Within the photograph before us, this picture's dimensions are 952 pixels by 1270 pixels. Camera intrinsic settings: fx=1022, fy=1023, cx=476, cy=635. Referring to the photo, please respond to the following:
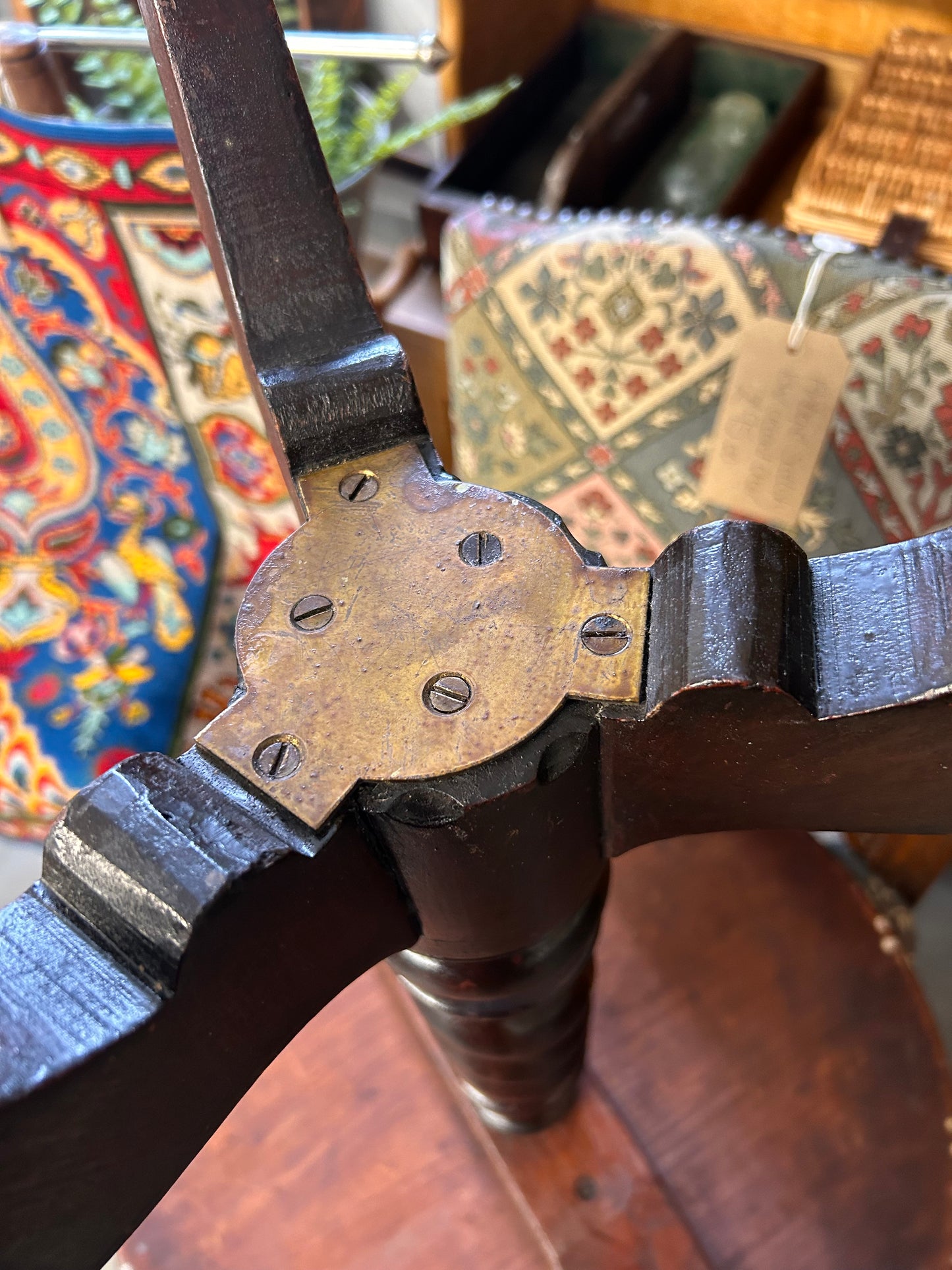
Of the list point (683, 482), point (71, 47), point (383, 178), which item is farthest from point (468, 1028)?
point (383, 178)

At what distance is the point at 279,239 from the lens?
0.41 meters

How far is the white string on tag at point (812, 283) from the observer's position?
2.79 ft

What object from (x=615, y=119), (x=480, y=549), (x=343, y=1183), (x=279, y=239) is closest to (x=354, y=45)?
(x=279, y=239)

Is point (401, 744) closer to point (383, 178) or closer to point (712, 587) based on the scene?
point (712, 587)

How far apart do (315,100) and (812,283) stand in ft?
1.77

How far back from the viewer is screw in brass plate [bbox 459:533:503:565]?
1.17 feet

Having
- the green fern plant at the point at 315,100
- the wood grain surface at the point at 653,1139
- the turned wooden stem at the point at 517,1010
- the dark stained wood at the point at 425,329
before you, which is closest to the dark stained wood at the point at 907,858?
the wood grain surface at the point at 653,1139

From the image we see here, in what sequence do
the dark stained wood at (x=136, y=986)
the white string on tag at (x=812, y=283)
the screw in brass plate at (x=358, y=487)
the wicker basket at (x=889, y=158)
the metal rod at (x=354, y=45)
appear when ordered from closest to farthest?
1. the dark stained wood at (x=136, y=986)
2. the screw in brass plate at (x=358, y=487)
3. the metal rod at (x=354, y=45)
4. the white string on tag at (x=812, y=283)
5. the wicker basket at (x=889, y=158)

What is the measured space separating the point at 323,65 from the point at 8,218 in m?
0.36

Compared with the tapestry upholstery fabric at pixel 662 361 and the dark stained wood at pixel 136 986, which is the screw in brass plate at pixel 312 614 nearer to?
the dark stained wood at pixel 136 986

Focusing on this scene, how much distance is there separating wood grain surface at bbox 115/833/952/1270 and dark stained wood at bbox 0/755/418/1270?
1.52 ft

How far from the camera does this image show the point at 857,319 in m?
0.85

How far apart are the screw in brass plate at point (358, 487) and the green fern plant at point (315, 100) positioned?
2.46ft

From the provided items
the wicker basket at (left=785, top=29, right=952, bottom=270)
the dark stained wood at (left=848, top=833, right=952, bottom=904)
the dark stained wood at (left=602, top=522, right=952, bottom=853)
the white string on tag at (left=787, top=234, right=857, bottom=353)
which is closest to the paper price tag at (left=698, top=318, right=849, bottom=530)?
the white string on tag at (left=787, top=234, right=857, bottom=353)
